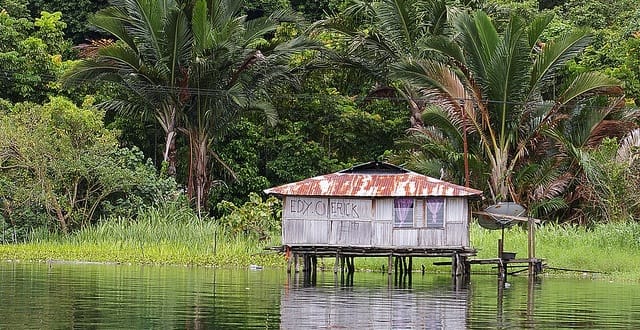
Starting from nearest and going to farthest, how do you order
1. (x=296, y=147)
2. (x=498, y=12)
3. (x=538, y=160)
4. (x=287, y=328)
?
(x=287, y=328) < (x=538, y=160) < (x=498, y=12) < (x=296, y=147)

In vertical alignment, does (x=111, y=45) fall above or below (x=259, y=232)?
above

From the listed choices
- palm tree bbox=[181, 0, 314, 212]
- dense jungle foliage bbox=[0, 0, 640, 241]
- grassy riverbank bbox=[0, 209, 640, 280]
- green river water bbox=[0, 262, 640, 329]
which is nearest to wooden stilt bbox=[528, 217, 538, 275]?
green river water bbox=[0, 262, 640, 329]

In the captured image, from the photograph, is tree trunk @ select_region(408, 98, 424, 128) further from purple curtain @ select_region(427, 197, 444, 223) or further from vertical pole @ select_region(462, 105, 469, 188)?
purple curtain @ select_region(427, 197, 444, 223)

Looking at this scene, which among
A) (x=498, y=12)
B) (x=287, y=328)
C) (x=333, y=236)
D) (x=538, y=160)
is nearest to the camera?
(x=287, y=328)

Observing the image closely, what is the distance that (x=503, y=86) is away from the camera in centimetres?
3684

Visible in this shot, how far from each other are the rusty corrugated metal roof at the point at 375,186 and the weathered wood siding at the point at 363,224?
330mm

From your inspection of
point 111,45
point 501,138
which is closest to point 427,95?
point 501,138

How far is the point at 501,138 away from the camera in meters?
38.0

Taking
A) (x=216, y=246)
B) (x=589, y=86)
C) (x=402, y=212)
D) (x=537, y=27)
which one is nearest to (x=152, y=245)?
(x=216, y=246)

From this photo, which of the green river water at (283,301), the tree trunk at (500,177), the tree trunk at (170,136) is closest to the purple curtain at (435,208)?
the green river water at (283,301)

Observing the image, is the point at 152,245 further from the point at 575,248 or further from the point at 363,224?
the point at 575,248

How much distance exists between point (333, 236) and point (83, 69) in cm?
1179

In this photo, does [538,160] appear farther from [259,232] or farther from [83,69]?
[83,69]

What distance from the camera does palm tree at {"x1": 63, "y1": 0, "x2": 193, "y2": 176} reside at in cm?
3931
